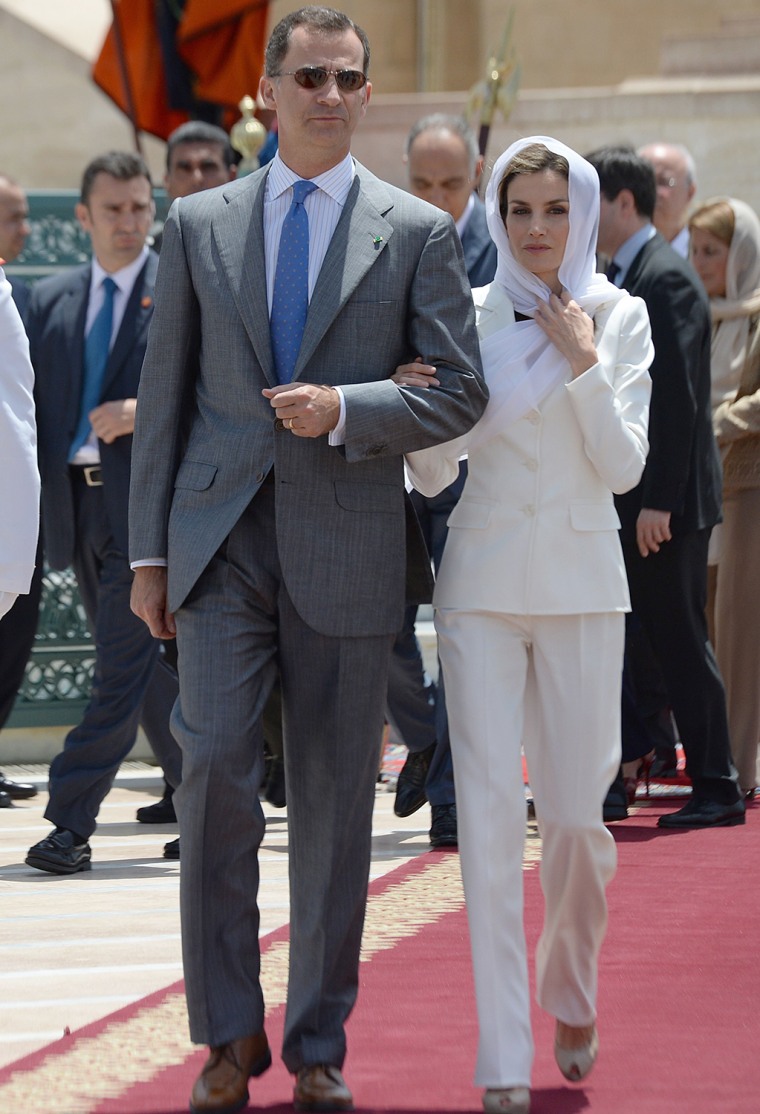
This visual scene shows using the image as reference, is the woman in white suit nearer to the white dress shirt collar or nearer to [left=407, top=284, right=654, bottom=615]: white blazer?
[left=407, top=284, right=654, bottom=615]: white blazer

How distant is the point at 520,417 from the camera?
13.9 feet

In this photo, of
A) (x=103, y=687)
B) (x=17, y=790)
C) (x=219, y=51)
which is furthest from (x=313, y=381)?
(x=219, y=51)

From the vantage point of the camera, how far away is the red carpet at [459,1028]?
3.90 meters

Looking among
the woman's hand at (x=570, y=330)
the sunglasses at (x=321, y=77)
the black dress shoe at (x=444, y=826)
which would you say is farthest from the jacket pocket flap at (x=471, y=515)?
the black dress shoe at (x=444, y=826)

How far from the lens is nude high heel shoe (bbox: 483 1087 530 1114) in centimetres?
376

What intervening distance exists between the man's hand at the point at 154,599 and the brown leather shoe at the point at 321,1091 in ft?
2.90

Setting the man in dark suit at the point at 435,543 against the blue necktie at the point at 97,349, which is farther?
the blue necktie at the point at 97,349

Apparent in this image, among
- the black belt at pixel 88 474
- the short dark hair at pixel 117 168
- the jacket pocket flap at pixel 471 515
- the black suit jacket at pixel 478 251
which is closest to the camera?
the jacket pocket flap at pixel 471 515

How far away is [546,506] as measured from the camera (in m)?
4.23

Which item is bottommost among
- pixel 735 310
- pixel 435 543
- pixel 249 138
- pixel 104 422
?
pixel 435 543

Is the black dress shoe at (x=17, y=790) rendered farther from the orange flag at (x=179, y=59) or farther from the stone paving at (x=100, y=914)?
the orange flag at (x=179, y=59)

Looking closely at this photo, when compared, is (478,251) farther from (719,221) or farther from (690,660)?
(690,660)

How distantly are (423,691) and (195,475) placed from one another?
2892 millimetres

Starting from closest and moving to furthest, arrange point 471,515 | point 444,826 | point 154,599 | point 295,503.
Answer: point 295,503 < point 154,599 < point 471,515 < point 444,826
